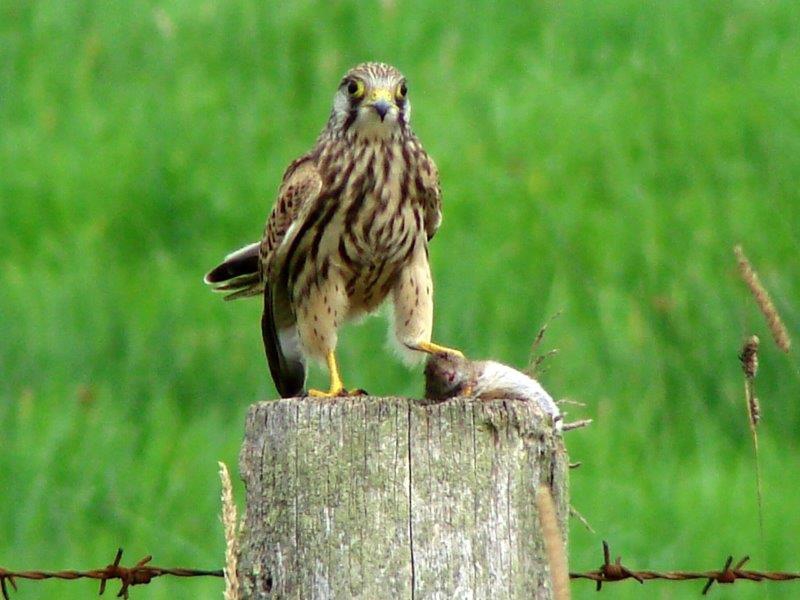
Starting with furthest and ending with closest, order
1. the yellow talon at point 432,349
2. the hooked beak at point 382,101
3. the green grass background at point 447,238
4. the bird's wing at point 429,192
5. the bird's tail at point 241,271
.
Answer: the green grass background at point 447,238, the bird's tail at point 241,271, the bird's wing at point 429,192, the hooked beak at point 382,101, the yellow talon at point 432,349

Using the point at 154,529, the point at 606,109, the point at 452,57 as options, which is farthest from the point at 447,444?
the point at 452,57

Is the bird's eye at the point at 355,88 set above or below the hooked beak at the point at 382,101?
above

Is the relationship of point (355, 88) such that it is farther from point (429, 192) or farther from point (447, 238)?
point (447, 238)

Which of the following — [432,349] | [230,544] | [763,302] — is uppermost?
[432,349]

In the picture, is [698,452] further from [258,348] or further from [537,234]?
[258,348]

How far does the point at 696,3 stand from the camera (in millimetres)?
9688

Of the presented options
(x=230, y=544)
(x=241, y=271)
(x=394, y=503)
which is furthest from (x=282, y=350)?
(x=394, y=503)

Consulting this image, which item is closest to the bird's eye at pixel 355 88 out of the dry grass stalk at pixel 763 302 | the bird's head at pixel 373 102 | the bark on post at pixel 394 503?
the bird's head at pixel 373 102

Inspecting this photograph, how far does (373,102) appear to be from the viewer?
15.5ft

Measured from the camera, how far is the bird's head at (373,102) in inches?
186

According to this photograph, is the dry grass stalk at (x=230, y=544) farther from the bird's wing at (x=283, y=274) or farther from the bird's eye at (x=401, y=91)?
the bird's eye at (x=401, y=91)

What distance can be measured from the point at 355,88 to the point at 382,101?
0.13 m

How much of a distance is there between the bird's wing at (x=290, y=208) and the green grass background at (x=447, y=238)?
5.45 ft

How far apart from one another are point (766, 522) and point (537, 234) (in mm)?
2196
